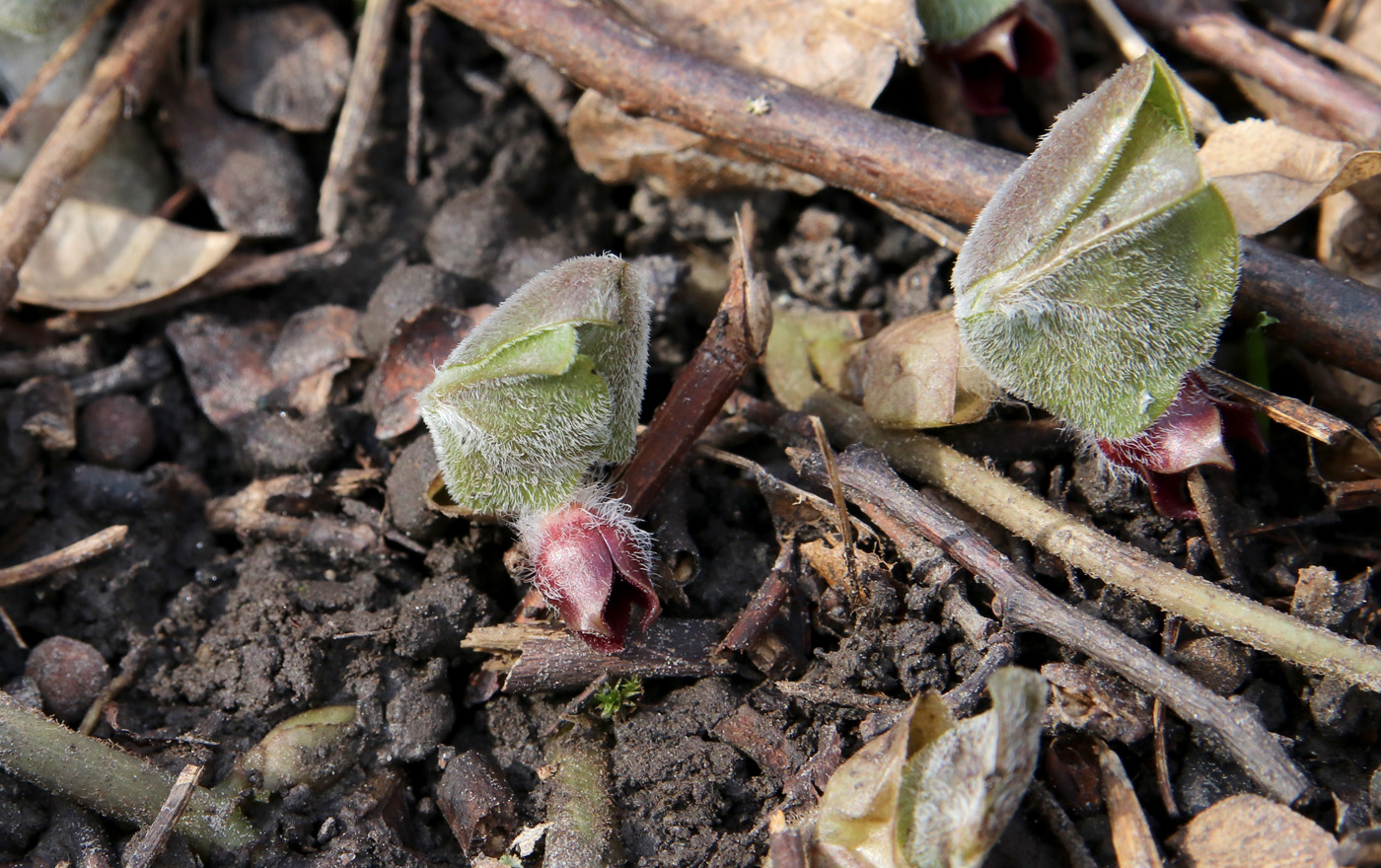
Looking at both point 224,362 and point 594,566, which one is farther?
point 224,362

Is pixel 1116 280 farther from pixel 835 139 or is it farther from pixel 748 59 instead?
pixel 748 59

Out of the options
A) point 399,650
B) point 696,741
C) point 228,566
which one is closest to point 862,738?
point 696,741

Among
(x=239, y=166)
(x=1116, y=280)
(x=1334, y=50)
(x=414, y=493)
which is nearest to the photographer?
(x=1116, y=280)

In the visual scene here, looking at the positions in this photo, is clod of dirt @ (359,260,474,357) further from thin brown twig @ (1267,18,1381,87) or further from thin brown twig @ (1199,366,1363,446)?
thin brown twig @ (1267,18,1381,87)

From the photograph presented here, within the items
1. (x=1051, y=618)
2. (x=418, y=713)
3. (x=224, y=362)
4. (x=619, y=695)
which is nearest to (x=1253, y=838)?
(x=1051, y=618)

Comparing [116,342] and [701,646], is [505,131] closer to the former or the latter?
[116,342]

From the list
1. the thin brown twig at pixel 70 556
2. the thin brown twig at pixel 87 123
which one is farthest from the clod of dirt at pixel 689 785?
the thin brown twig at pixel 87 123
